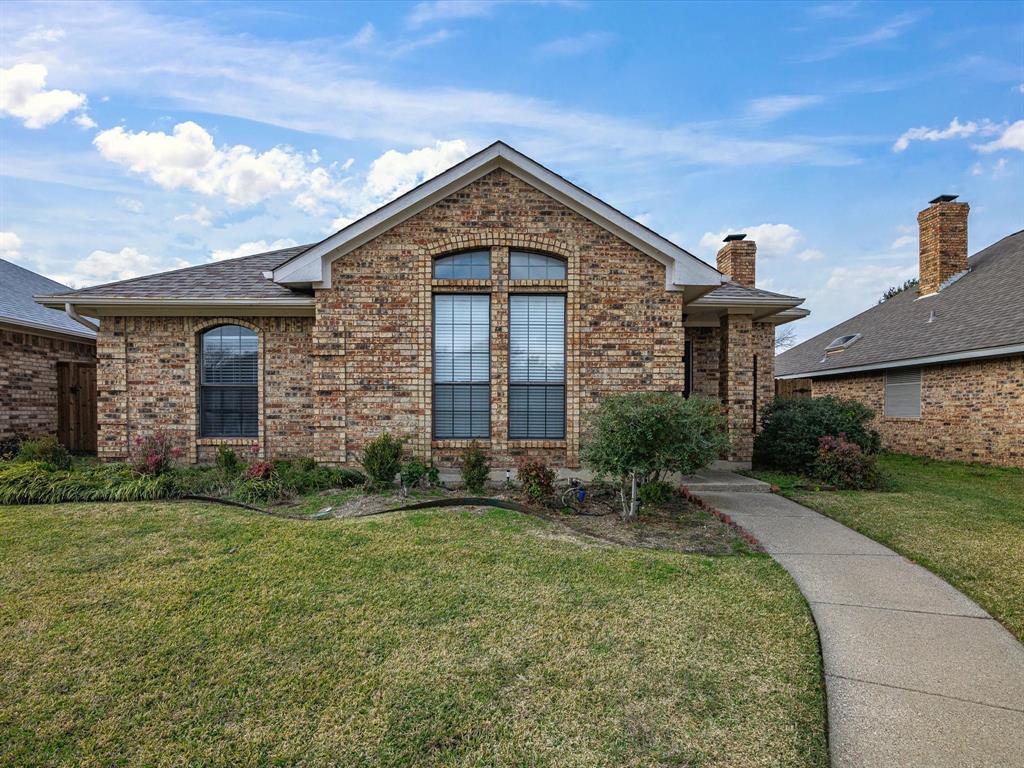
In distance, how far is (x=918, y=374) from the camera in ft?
44.3

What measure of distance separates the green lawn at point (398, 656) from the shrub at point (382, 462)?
2.27 meters

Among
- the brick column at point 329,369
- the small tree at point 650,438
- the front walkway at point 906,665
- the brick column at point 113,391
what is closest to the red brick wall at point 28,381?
the brick column at point 113,391

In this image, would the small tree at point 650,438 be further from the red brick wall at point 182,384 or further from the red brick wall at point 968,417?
the red brick wall at point 968,417

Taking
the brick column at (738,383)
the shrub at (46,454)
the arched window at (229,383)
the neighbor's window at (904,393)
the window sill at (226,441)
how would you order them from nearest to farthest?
the shrub at (46,454)
the window sill at (226,441)
the arched window at (229,383)
the brick column at (738,383)
the neighbor's window at (904,393)

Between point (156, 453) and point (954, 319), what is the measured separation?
1926 cm

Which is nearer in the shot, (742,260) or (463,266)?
(463,266)

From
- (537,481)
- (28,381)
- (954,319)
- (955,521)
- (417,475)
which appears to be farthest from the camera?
(954,319)

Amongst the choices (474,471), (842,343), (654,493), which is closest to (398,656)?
(474,471)

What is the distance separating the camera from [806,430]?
387 inches

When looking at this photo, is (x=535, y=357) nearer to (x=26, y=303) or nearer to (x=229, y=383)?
(x=229, y=383)

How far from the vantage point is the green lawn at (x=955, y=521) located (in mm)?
4523

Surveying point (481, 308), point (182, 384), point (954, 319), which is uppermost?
point (954, 319)

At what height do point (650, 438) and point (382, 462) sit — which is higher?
point (650, 438)

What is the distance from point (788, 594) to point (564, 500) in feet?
11.3
